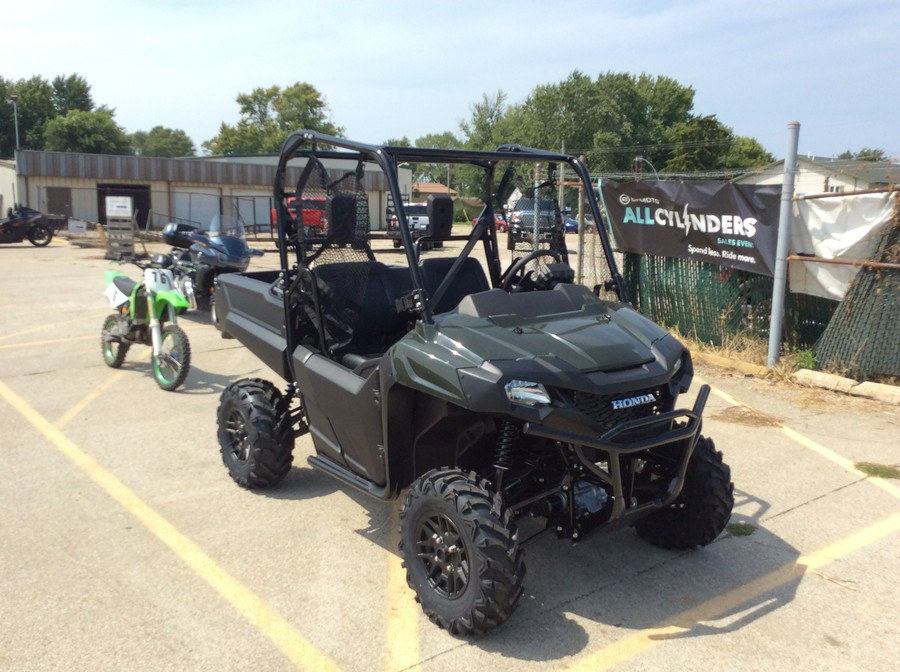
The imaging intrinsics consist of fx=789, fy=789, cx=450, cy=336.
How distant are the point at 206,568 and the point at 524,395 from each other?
6.64 ft

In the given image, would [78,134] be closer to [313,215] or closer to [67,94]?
[67,94]

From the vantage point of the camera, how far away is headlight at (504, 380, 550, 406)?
327 centimetres

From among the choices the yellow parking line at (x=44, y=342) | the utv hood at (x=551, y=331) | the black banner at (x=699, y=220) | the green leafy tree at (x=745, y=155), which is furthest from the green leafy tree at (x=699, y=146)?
the utv hood at (x=551, y=331)

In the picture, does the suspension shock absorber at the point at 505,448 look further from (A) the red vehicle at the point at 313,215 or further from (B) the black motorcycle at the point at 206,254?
(B) the black motorcycle at the point at 206,254

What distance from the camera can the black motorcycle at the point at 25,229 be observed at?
87.4ft

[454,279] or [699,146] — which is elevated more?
[699,146]

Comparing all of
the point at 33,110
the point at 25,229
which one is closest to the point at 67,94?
the point at 33,110

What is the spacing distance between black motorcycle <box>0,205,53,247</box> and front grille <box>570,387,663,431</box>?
27.9 meters

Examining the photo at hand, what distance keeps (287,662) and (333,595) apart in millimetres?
572

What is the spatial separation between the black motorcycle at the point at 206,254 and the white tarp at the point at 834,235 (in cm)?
782

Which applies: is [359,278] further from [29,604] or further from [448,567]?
[29,604]

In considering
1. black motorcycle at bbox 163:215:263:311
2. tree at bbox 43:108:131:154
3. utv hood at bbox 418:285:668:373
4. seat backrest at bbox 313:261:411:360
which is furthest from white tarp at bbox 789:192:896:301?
tree at bbox 43:108:131:154

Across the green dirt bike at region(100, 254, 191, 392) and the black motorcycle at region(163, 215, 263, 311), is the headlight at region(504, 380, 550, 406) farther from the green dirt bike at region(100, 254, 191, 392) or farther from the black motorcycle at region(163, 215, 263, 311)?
the black motorcycle at region(163, 215, 263, 311)

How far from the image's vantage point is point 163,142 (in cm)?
11756
